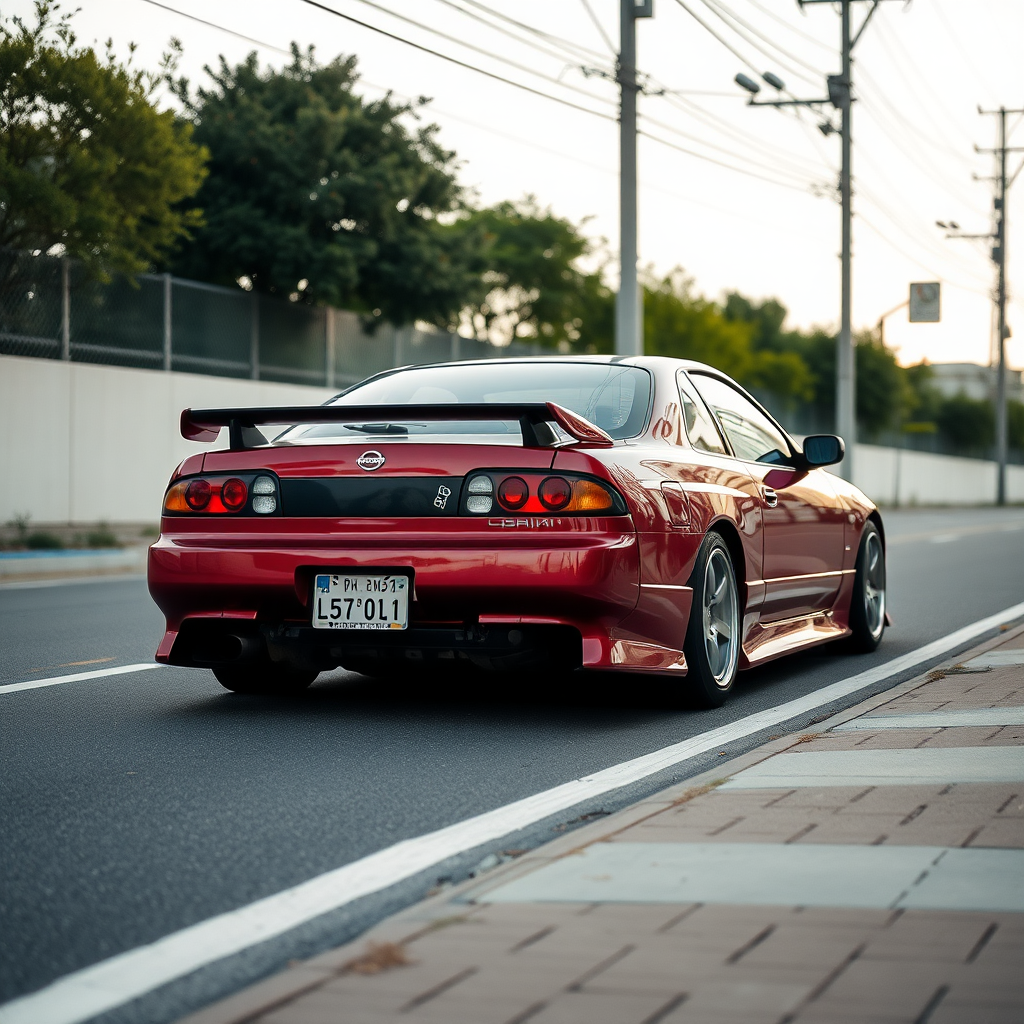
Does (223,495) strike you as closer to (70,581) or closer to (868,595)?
(868,595)

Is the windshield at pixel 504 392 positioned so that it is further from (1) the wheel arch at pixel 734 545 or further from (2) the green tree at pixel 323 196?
(2) the green tree at pixel 323 196

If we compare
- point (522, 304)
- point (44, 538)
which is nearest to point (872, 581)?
point (44, 538)

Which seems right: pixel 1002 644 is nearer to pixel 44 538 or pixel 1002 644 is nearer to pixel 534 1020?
pixel 534 1020

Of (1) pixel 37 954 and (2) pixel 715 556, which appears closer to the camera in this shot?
(1) pixel 37 954

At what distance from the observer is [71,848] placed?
3.98 m

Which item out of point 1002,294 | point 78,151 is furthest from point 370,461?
point 1002,294

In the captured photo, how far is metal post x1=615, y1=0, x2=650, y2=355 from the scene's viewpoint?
21688 mm

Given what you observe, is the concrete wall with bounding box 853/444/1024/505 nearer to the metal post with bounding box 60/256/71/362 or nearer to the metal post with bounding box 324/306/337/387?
the metal post with bounding box 324/306/337/387

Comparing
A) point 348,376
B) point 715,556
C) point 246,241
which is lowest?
point 715,556

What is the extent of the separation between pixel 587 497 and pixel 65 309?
17693 millimetres

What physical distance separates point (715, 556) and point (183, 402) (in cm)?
1899

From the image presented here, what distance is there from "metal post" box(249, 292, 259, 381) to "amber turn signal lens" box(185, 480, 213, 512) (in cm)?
2063

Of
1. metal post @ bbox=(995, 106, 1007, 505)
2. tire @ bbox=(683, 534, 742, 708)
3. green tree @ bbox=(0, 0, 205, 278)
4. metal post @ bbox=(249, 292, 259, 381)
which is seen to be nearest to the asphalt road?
tire @ bbox=(683, 534, 742, 708)

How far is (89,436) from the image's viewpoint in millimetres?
22516
